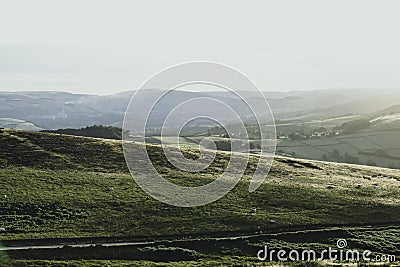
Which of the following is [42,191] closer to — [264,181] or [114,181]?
[114,181]

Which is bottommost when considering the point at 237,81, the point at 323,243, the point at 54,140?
the point at 323,243

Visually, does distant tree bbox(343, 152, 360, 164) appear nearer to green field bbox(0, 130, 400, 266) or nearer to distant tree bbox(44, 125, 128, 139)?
distant tree bbox(44, 125, 128, 139)

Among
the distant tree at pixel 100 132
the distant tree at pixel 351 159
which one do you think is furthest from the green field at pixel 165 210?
the distant tree at pixel 351 159

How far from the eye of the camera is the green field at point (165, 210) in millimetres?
49062

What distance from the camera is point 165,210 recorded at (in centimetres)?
6147

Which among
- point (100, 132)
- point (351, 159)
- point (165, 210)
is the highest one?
point (100, 132)

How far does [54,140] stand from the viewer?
9262 cm

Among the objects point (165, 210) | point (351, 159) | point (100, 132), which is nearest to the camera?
point (165, 210)

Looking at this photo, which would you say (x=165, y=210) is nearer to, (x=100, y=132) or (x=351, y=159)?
(x=100, y=132)

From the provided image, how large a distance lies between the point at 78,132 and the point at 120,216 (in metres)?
106

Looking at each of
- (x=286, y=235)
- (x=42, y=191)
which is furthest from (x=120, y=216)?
(x=286, y=235)

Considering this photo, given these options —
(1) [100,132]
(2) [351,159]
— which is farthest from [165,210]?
(2) [351,159]

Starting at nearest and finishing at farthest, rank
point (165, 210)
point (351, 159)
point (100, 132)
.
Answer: point (165, 210) < point (100, 132) < point (351, 159)

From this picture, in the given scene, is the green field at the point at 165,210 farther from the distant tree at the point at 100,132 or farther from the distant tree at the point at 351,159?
the distant tree at the point at 351,159
